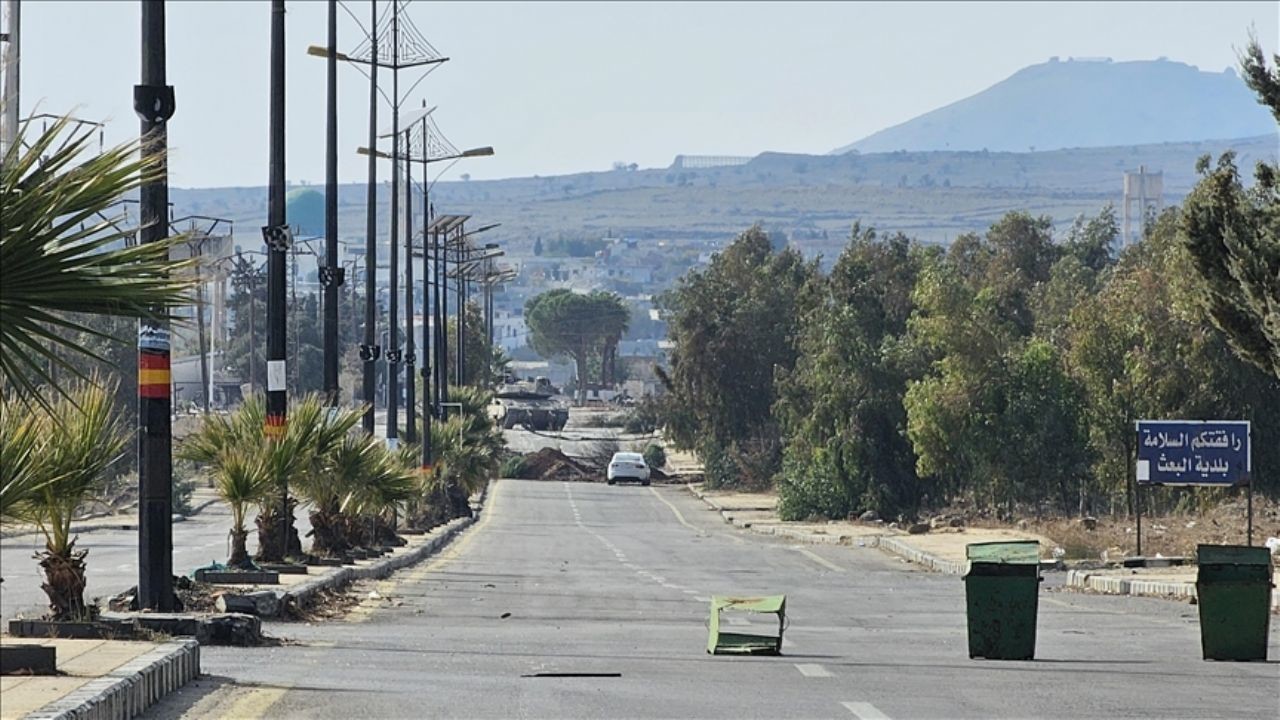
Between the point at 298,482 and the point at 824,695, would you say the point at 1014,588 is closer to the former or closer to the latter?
the point at 824,695

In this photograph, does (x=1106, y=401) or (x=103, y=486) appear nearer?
(x=103, y=486)

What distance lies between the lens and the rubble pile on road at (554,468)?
4464 inches

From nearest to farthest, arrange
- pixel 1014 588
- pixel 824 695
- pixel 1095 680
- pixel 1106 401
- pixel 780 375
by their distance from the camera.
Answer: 1. pixel 824 695
2. pixel 1095 680
3. pixel 1014 588
4. pixel 1106 401
5. pixel 780 375

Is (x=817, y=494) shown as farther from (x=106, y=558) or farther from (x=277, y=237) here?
(x=277, y=237)

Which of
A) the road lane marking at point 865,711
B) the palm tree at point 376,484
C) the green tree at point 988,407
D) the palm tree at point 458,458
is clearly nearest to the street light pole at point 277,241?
the palm tree at point 376,484

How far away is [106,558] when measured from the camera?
1652 inches

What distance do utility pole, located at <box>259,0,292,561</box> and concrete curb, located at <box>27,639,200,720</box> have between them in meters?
12.8

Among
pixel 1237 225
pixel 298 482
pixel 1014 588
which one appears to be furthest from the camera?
pixel 1237 225

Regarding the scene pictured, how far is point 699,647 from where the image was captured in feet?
63.3

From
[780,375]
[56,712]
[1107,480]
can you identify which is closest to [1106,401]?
[1107,480]

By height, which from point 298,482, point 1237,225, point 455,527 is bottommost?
point 455,527

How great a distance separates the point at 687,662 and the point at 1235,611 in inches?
195

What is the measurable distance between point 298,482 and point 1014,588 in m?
13.0

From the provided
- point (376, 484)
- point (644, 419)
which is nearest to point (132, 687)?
point (376, 484)
